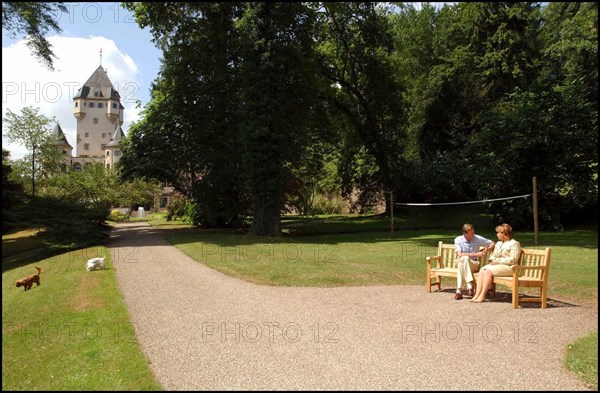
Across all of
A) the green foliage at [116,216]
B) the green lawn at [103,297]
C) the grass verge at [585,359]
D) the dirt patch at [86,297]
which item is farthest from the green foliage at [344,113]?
the grass verge at [585,359]

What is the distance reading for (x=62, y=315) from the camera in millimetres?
6398

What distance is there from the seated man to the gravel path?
0.44 metres

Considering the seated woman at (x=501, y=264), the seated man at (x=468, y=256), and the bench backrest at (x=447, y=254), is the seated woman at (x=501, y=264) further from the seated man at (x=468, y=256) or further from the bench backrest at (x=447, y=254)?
the bench backrest at (x=447, y=254)

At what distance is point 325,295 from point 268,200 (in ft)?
45.5

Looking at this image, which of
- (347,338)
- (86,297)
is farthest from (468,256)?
(86,297)

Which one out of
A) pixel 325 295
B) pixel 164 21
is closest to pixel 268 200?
pixel 164 21

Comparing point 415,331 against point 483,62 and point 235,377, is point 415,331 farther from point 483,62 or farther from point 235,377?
point 483,62

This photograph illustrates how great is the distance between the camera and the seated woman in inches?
342

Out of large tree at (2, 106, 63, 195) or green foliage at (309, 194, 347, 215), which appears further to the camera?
green foliage at (309, 194, 347, 215)

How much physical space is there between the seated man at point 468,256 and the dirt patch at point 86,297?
6733mm

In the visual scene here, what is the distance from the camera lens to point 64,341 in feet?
19.1

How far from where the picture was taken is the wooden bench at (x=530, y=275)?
8242mm

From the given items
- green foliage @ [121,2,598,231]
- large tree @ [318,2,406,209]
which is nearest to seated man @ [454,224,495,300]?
green foliage @ [121,2,598,231]

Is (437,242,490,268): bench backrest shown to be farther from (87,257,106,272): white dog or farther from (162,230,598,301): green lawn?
(87,257,106,272): white dog
